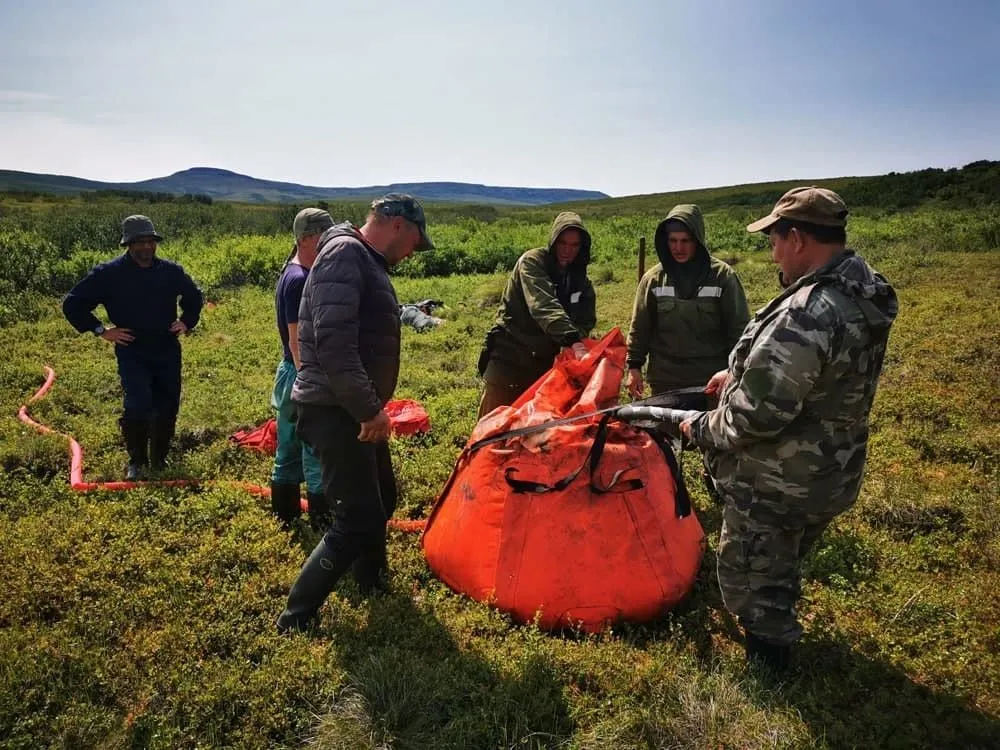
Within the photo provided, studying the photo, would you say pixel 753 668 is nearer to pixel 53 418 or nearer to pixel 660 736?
pixel 660 736

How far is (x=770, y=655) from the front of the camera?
9.24 ft

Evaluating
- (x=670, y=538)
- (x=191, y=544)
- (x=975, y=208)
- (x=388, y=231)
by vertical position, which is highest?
(x=975, y=208)

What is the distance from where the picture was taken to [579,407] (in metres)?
3.45

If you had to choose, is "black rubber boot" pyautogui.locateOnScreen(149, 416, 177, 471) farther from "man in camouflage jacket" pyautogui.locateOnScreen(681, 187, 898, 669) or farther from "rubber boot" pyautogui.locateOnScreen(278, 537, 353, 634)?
"man in camouflage jacket" pyautogui.locateOnScreen(681, 187, 898, 669)

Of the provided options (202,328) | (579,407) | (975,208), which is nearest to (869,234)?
(975,208)

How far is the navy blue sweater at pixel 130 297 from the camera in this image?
502 centimetres

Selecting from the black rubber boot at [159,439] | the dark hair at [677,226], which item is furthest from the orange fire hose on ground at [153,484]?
the dark hair at [677,226]

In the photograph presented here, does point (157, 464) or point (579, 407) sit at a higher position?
point (579, 407)

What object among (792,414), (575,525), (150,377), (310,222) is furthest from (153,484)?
(792,414)

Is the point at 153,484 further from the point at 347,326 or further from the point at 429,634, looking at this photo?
the point at 347,326

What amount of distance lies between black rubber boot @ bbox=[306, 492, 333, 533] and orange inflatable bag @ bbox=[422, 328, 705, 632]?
3.59 feet

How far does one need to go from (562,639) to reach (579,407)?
1.15 m

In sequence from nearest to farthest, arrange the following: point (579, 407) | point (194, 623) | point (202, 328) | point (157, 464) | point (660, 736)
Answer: point (660, 736)
point (194, 623)
point (579, 407)
point (157, 464)
point (202, 328)

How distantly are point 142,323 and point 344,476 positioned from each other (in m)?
3.11
